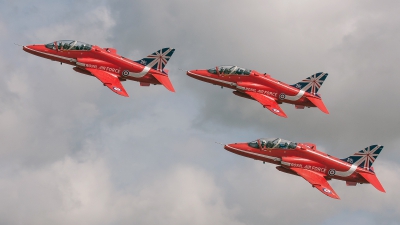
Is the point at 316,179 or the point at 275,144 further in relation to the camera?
the point at 275,144

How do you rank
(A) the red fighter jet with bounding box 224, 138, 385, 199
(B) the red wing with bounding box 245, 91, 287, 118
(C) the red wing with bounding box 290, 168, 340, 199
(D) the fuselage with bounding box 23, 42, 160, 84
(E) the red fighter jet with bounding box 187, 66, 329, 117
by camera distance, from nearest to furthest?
(C) the red wing with bounding box 290, 168, 340, 199 → (A) the red fighter jet with bounding box 224, 138, 385, 199 → (D) the fuselage with bounding box 23, 42, 160, 84 → (B) the red wing with bounding box 245, 91, 287, 118 → (E) the red fighter jet with bounding box 187, 66, 329, 117

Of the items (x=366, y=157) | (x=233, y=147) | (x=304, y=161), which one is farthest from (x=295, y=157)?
(x=366, y=157)

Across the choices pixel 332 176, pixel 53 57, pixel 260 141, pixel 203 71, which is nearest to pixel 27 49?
pixel 53 57

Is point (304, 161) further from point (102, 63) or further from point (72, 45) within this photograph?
point (72, 45)

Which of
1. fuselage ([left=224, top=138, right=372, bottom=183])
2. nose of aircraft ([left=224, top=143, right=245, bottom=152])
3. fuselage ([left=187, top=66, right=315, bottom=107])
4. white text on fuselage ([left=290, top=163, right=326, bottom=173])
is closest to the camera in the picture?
white text on fuselage ([left=290, top=163, right=326, bottom=173])

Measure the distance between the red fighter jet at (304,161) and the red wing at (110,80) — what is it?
15.4 m

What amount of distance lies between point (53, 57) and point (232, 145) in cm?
2578

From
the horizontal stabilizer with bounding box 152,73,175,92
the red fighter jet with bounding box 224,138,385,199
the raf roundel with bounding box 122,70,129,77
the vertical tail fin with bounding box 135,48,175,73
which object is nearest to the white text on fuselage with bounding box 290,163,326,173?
the red fighter jet with bounding box 224,138,385,199

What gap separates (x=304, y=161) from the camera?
11919cm

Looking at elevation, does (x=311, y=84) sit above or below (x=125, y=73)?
above

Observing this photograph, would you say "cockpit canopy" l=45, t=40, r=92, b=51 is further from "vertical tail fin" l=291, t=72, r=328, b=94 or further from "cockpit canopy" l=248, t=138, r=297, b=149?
"vertical tail fin" l=291, t=72, r=328, b=94

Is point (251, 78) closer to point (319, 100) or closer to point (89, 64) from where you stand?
point (319, 100)

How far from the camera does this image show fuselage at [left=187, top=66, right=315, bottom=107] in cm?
12862

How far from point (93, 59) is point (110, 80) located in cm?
368
